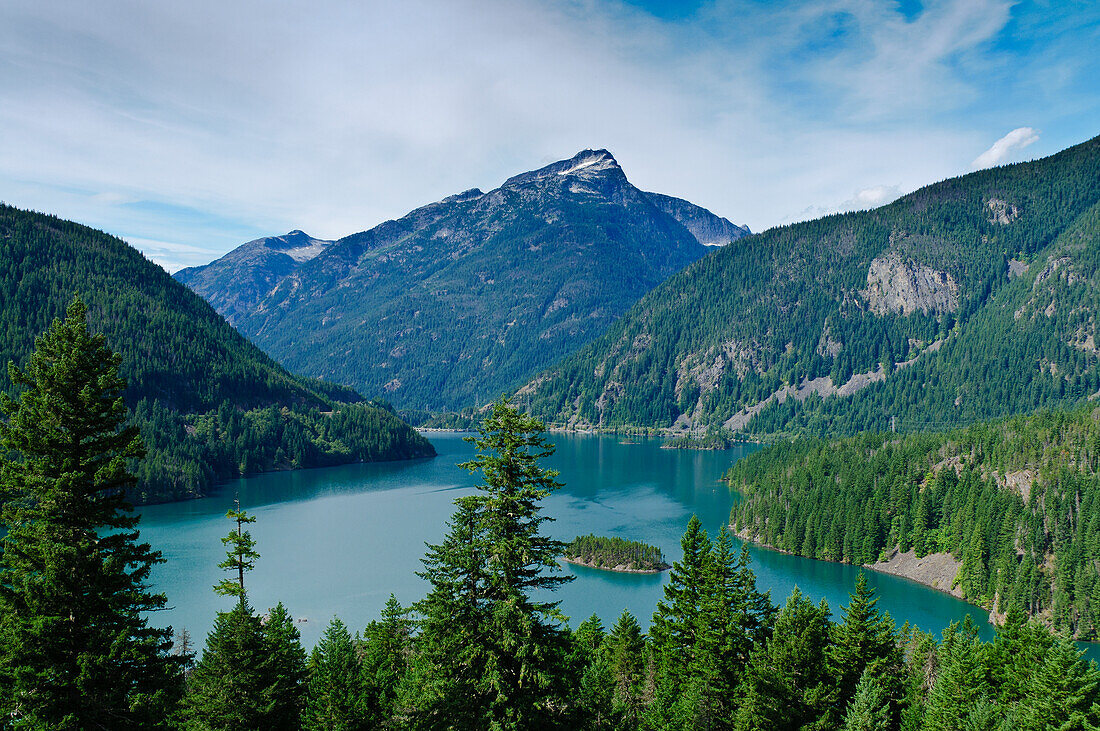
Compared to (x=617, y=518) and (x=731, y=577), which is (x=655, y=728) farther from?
(x=617, y=518)

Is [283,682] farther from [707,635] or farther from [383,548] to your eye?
[383,548]

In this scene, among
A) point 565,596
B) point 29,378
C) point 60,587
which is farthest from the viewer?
point 565,596

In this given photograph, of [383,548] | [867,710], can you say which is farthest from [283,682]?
[383,548]

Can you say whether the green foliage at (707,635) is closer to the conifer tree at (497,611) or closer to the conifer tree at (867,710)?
the conifer tree at (867,710)

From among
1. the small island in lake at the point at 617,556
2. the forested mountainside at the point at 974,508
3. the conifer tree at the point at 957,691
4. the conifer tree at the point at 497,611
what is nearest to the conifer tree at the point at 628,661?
the conifer tree at the point at 957,691

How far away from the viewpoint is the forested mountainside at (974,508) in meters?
82.4

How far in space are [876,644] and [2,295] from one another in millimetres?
226756

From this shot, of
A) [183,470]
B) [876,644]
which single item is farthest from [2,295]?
[876,644]

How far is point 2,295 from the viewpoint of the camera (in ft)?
639

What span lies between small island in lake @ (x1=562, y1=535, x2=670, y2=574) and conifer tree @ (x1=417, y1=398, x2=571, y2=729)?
77.6 m

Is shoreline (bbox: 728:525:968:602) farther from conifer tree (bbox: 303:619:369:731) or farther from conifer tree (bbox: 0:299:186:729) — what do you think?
conifer tree (bbox: 0:299:186:729)

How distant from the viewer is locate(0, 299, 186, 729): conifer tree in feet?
63.4

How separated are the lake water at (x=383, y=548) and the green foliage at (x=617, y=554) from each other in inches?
94.3

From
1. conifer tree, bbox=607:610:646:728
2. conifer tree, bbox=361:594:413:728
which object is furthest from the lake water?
conifer tree, bbox=361:594:413:728
